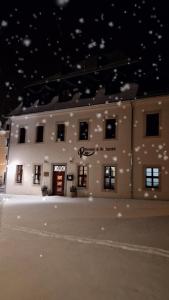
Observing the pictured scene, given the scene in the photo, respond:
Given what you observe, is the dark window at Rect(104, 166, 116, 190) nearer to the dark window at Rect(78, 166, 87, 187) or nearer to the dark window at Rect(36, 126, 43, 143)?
the dark window at Rect(78, 166, 87, 187)

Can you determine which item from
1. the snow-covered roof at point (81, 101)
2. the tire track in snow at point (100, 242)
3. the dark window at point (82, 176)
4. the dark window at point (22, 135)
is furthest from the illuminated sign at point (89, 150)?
the tire track in snow at point (100, 242)

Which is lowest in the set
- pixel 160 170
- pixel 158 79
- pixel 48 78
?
pixel 160 170

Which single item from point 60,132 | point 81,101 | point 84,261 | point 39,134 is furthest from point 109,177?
point 84,261

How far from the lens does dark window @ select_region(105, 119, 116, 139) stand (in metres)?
21.0

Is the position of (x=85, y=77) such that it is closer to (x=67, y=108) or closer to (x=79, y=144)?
(x=67, y=108)

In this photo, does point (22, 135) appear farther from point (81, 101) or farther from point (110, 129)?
point (110, 129)

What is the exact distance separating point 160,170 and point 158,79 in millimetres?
6231

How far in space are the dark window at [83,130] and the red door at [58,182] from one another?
309 centimetres

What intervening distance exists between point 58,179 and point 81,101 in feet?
20.4

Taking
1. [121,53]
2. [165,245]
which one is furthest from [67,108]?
[165,245]

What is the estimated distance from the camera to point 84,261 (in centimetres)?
541

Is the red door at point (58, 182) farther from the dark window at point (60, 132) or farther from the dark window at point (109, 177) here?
the dark window at point (109, 177)

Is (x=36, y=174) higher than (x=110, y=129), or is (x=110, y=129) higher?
(x=110, y=129)

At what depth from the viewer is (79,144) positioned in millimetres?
22062
